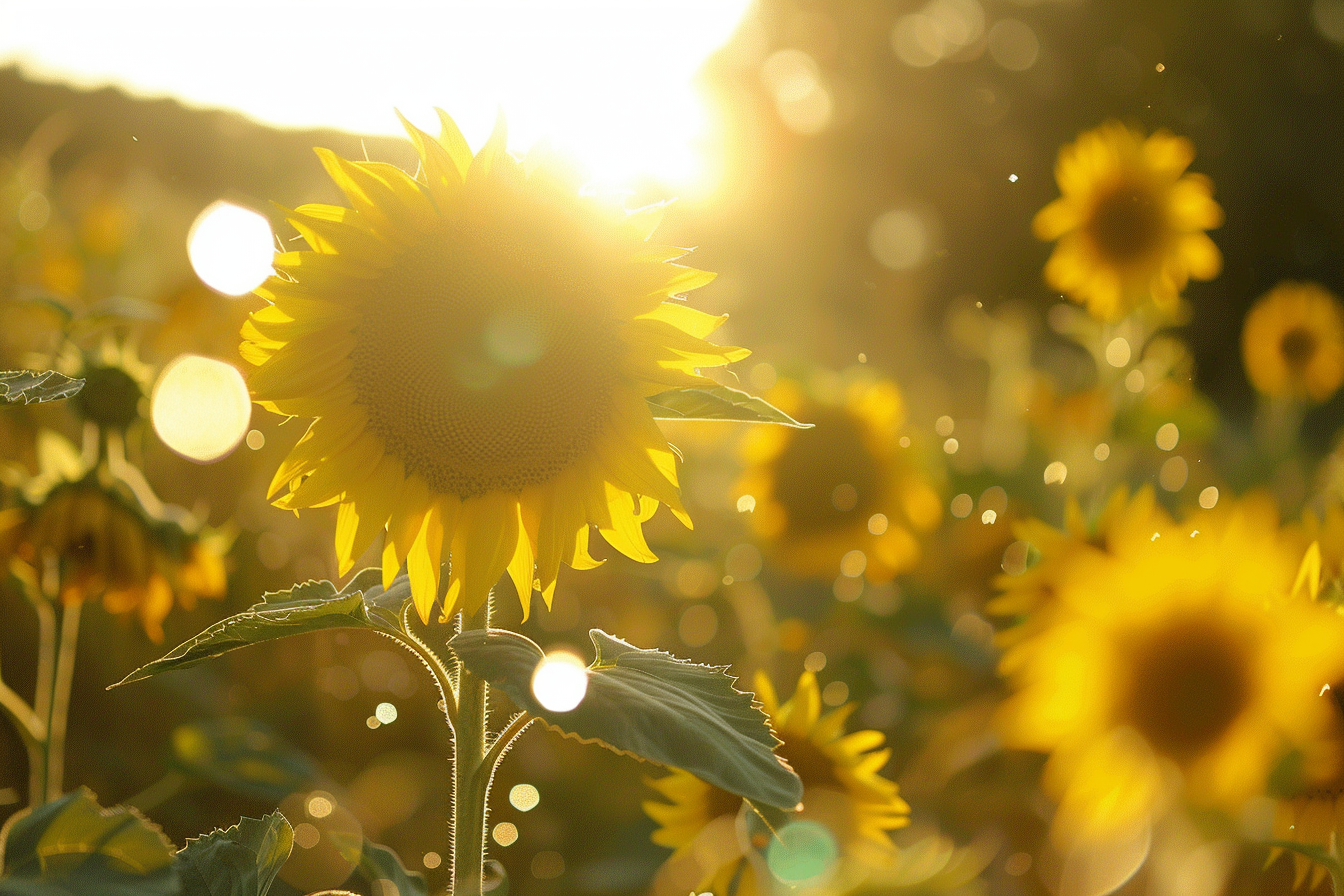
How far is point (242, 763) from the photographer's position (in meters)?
1.49

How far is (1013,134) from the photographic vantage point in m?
6.93

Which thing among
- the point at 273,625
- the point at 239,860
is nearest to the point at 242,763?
the point at 239,860

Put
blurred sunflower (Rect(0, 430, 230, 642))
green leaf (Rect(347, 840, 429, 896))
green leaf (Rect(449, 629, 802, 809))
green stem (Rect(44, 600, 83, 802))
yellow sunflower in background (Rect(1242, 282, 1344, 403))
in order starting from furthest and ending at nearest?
yellow sunflower in background (Rect(1242, 282, 1344, 403))
blurred sunflower (Rect(0, 430, 230, 642))
green stem (Rect(44, 600, 83, 802))
green leaf (Rect(347, 840, 429, 896))
green leaf (Rect(449, 629, 802, 809))

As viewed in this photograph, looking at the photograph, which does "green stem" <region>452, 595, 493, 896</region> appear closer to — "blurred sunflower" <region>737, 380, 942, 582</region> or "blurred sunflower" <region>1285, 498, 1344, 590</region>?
"blurred sunflower" <region>1285, 498, 1344, 590</region>

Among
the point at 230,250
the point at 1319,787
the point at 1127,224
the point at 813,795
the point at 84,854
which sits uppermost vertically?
the point at 1127,224

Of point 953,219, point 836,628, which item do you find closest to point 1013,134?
point 953,219

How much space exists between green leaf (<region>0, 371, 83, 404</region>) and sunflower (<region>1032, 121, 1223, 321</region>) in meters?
2.89

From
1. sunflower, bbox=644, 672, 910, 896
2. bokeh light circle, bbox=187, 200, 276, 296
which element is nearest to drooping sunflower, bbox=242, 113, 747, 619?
bokeh light circle, bbox=187, 200, 276, 296

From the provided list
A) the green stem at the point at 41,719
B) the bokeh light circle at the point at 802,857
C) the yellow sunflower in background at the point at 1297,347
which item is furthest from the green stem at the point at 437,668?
the yellow sunflower in background at the point at 1297,347

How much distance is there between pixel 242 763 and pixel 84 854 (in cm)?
83

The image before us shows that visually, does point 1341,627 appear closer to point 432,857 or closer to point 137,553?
point 432,857

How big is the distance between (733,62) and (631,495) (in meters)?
7.89

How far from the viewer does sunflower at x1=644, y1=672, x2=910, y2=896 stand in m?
1.32

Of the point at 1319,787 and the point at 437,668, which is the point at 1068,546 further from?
the point at 437,668
